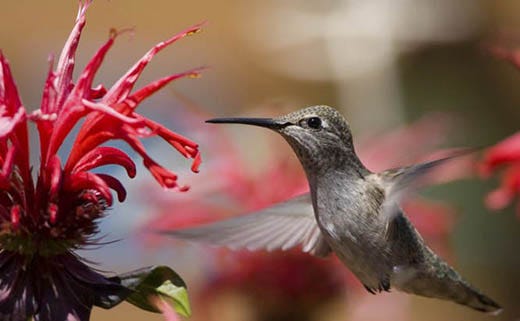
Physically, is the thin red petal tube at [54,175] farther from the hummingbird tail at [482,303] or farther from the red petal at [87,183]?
the hummingbird tail at [482,303]

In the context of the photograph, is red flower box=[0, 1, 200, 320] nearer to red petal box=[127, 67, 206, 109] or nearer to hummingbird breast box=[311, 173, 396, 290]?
red petal box=[127, 67, 206, 109]

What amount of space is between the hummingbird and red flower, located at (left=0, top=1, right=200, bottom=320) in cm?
20

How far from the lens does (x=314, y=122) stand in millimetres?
1498

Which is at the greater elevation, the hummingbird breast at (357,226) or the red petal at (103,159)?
the red petal at (103,159)

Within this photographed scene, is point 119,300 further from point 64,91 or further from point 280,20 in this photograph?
point 280,20

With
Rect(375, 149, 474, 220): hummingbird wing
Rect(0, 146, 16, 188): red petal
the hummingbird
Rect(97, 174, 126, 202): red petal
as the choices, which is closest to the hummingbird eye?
the hummingbird

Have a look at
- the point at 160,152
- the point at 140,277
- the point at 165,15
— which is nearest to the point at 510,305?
the point at 165,15

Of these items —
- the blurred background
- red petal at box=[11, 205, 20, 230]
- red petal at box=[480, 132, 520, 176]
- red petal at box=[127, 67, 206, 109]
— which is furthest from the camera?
the blurred background

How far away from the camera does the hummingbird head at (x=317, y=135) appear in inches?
58.5

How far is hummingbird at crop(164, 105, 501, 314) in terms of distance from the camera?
1489mm

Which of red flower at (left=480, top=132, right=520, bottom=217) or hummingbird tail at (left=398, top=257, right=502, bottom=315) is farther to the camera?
red flower at (left=480, top=132, right=520, bottom=217)

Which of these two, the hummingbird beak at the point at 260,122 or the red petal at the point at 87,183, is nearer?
the red petal at the point at 87,183

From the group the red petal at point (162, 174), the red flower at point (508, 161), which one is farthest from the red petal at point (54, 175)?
the red flower at point (508, 161)

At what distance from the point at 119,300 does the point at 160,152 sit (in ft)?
5.15
